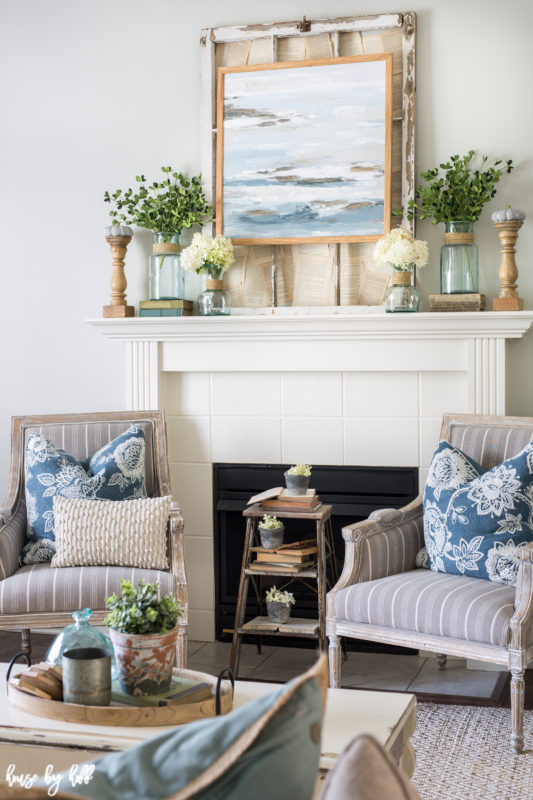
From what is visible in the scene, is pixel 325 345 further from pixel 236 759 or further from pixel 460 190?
pixel 236 759

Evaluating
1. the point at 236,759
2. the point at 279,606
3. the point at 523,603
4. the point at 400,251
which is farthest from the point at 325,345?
the point at 236,759

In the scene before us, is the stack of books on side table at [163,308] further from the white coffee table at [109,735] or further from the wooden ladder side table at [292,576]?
the white coffee table at [109,735]

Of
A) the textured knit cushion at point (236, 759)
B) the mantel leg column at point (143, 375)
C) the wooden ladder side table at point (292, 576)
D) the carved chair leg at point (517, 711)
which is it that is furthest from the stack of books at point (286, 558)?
the textured knit cushion at point (236, 759)

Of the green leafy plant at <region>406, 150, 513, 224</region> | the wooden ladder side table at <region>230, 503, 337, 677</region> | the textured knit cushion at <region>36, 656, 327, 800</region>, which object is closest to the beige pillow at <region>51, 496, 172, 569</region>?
the wooden ladder side table at <region>230, 503, 337, 677</region>

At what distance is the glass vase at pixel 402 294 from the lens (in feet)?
11.7

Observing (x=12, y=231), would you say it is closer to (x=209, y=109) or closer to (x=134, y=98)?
(x=134, y=98)

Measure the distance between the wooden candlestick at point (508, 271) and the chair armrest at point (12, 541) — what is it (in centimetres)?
199

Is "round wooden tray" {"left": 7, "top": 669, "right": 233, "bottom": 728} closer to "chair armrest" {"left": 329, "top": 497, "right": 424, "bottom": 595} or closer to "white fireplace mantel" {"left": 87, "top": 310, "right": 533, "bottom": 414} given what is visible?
"chair armrest" {"left": 329, "top": 497, "right": 424, "bottom": 595}

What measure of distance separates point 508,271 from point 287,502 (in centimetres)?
124

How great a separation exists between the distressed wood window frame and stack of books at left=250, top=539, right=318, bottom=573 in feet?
3.40

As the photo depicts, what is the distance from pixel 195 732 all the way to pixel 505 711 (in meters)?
2.53

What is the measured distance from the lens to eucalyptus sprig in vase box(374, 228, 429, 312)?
349cm

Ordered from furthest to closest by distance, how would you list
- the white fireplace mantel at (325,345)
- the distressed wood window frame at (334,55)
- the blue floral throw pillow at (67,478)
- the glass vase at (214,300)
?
the glass vase at (214,300) < the distressed wood window frame at (334,55) < the white fireplace mantel at (325,345) < the blue floral throw pillow at (67,478)

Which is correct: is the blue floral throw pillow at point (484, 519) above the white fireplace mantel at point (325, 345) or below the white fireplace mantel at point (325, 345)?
below
